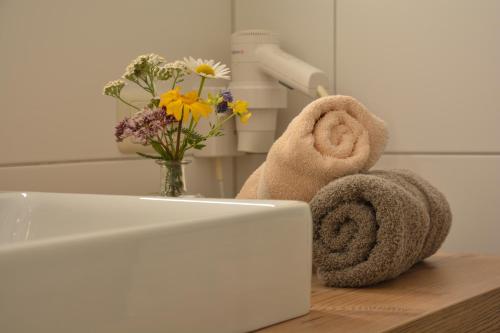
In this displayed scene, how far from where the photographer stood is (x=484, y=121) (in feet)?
4.05

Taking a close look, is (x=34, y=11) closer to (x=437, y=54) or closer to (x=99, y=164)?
(x=99, y=164)

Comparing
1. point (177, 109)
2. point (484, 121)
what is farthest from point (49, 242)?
point (484, 121)

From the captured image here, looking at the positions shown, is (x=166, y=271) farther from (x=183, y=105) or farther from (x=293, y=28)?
(x=293, y=28)

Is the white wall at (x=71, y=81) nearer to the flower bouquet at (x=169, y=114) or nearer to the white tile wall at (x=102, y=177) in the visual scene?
the white tile wall at (x=102, y=177)

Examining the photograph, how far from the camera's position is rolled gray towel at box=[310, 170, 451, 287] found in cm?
82

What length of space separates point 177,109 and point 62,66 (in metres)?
0.38

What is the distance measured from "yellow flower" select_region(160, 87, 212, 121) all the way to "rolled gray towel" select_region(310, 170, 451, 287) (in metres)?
0.17

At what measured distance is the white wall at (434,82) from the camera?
1.23m

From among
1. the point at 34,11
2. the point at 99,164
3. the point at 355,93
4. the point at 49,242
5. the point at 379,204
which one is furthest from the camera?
the point at 355,93

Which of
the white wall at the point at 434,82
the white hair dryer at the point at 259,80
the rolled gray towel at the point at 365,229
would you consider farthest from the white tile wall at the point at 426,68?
the rolled gray towel at the point at 365,229

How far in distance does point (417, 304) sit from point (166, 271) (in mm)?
307

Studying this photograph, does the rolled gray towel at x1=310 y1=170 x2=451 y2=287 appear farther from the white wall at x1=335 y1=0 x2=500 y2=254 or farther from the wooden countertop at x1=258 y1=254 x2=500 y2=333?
the white wall at x1=335 y1=0 x2=500 y2=254

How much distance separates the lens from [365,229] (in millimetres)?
827

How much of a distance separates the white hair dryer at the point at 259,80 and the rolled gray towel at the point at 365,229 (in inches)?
21.4
